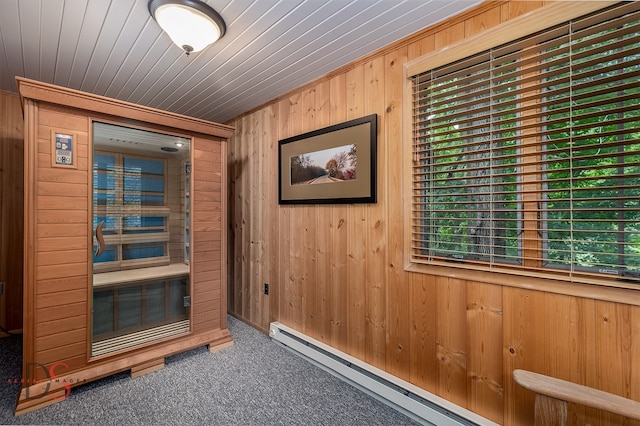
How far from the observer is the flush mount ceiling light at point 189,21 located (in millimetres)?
1417

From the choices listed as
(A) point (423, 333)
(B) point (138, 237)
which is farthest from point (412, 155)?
(B) point (138, 237)

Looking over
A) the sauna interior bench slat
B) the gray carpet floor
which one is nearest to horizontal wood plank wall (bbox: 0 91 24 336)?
the gray carpet floor

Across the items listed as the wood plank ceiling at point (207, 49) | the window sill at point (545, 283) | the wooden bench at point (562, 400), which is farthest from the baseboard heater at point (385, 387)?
the wood plank ceiling at point (207, 49)

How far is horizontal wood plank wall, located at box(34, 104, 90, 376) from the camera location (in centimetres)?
171

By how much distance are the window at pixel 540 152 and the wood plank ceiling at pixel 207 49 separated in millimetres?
438

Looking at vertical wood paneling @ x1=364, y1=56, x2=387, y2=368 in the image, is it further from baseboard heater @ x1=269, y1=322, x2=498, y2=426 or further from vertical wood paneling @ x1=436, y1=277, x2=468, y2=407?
vertical wood paneling @ x1=436, y1=277, x2=468, y2=407

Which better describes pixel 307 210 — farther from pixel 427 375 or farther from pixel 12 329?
pixel 12 329

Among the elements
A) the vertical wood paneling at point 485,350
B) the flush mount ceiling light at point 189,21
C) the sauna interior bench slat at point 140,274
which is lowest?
the vertical wood paneling at point 485,350

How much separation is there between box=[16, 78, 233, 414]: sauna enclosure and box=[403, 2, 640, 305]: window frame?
63.6 inches

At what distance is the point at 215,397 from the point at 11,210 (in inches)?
105

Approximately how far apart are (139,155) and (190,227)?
0.68m

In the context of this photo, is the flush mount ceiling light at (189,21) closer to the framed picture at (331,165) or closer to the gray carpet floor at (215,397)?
the framed picture at (331,165)

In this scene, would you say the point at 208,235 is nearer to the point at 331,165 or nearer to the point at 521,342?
the point at 331,165

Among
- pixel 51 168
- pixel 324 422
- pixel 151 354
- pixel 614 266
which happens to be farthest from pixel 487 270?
pixel 51 168
